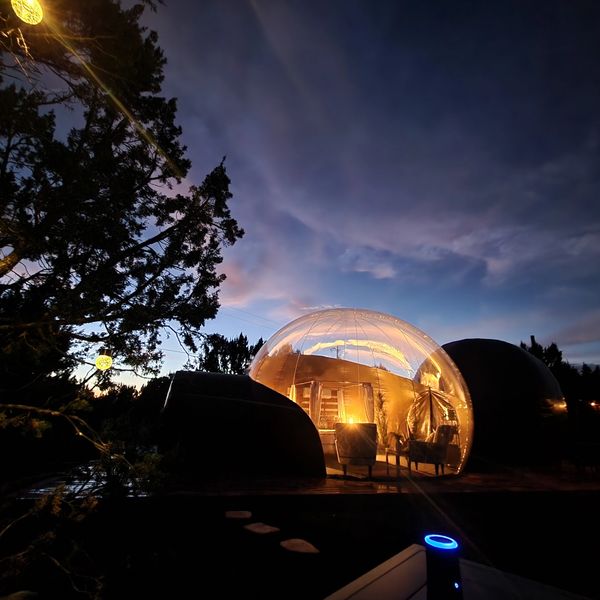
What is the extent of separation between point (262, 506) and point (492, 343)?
11.2 metres

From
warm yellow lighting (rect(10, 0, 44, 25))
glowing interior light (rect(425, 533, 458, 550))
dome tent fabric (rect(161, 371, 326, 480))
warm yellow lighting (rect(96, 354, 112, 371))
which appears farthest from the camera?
dome tent fabric (rect(161, 371, 326, 480))

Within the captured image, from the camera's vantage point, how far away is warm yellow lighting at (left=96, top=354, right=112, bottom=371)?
3.57m

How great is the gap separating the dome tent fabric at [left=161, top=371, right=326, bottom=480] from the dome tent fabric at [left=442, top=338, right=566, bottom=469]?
6.42m

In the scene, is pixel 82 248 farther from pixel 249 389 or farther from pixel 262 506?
pixel 249 389

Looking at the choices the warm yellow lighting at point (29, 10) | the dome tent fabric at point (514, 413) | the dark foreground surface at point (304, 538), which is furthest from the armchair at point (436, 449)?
the warm yellow lighting at point (29, 10)

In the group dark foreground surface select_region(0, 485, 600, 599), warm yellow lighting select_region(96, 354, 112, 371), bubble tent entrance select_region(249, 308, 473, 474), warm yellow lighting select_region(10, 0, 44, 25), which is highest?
warm yellow lighting select_region(10, 0, 44, 25)

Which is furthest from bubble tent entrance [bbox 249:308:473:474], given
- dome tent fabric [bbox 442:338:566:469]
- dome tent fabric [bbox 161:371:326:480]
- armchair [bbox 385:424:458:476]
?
dome tent fabric [bbox 442:338:566:469]

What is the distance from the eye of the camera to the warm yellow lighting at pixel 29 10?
2.21 meters

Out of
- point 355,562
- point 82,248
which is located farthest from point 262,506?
point 82,248

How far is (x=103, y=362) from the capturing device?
3.60 metres

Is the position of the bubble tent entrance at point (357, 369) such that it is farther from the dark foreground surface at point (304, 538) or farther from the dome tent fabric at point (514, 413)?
the dark foreground surface at point (304, 538)

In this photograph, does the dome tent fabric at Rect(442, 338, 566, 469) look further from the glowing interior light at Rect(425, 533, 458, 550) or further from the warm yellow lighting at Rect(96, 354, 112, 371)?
the warm yellow lighting at Rect(96, 354, 112, 371)

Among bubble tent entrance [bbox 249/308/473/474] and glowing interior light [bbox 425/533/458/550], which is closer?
glowing interior light [bbox 425/533/458/550]

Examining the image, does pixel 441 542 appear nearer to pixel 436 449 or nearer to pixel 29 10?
pixel 29 10
